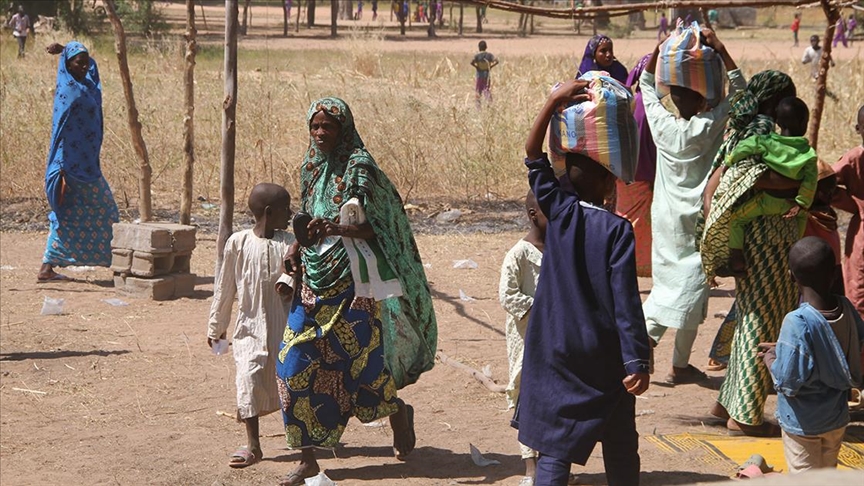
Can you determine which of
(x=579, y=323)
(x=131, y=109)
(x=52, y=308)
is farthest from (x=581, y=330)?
(x=131, y=109)

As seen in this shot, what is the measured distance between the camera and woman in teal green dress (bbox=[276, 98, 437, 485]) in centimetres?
498

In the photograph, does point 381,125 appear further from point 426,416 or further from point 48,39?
point 48,39

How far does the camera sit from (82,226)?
9.62 metres

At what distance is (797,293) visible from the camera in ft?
17.9

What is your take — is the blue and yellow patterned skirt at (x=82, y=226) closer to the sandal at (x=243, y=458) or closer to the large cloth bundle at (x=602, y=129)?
the sandal at (x=243, y=458)

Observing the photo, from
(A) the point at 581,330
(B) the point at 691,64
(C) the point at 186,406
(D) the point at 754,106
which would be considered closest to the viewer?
(A) the point at 581,330

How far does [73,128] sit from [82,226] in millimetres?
834

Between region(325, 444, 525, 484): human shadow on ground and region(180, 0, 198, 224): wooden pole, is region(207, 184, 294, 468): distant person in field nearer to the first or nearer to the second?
region(325, 444, 525, 484): human shadow on ground

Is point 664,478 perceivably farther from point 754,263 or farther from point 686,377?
point 686,377

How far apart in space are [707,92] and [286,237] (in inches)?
91.4

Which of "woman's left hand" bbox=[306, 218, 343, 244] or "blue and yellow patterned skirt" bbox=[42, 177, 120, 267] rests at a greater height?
"woman's left hand" bbox=[306, 218, 343, 244]

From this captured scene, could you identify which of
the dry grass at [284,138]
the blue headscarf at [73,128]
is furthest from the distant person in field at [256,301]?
the dry grass at [284,138]

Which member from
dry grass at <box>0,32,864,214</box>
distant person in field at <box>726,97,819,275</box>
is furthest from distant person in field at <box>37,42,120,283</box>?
distant person in field at <box>726,97,819,275</box>

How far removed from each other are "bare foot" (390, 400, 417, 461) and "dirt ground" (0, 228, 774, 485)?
0.26ft
